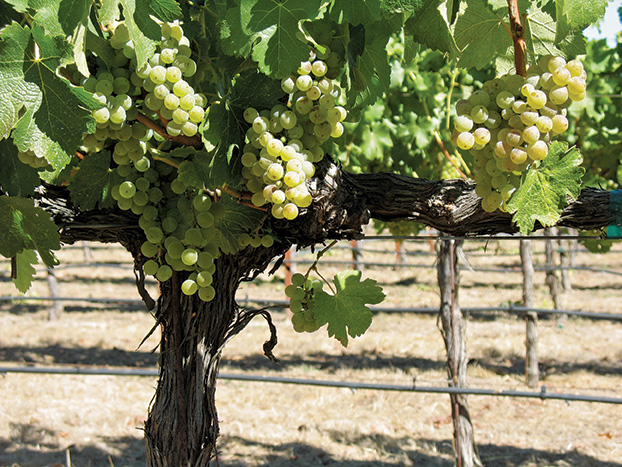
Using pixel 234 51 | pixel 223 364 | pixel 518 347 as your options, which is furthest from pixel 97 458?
pixel 518 347

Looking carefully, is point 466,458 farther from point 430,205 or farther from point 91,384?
point 91,384

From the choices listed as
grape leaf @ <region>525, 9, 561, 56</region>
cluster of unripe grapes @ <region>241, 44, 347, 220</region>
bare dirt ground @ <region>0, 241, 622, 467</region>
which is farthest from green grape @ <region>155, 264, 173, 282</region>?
bare dirt ground @ <region>0, 241, 622, 467</region>

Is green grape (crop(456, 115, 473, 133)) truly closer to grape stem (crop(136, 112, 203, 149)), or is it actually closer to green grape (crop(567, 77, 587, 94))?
green grape (crop(567, 77, 587, 94))

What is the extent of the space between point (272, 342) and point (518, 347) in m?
6.71

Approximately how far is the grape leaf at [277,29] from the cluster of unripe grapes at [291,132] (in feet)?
0.30

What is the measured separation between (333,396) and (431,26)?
16.3 ft

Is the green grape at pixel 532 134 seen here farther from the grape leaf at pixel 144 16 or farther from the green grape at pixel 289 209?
the grape leaf at pixel 144 16

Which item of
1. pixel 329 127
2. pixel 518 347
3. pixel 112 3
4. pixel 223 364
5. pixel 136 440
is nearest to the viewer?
pixel 112 3

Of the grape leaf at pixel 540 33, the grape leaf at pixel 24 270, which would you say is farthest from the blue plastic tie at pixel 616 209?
the grape leaf at pixel 24 270

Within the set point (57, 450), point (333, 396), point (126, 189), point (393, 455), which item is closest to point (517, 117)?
point (126, 189)

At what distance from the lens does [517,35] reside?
1.07 metres

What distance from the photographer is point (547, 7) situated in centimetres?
106

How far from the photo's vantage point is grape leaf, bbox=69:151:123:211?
1275mm

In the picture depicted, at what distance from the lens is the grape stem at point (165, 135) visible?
44.2 inches
